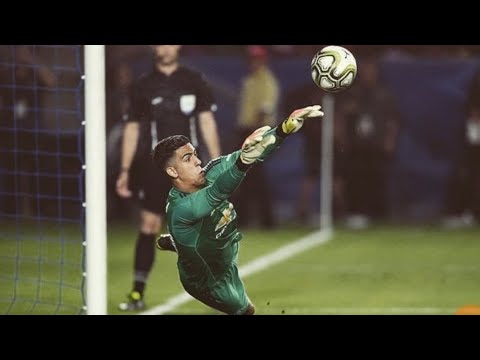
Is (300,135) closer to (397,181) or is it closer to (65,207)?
(397,181)

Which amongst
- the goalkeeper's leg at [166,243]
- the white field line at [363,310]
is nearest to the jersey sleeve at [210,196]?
the goalkeeper's leg at [166,243]

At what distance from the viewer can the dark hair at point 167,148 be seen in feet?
21.6

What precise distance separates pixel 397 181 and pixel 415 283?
3073 mm

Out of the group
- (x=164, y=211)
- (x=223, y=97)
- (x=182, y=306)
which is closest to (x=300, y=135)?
(x=223, y=97)

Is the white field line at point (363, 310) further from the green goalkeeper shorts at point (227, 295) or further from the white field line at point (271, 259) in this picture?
the green goalkeeper shorts at point (227, 295)

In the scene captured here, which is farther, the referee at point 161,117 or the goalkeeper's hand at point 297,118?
the referee at point 161,117

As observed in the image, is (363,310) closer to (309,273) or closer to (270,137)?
(309,273)

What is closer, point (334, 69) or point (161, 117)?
point (334, 69)

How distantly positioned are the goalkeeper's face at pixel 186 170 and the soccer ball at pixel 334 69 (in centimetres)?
82

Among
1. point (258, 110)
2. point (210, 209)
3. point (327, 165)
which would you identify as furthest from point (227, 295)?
point (327, 165)

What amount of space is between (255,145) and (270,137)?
93mm

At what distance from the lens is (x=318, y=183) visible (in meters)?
11.7

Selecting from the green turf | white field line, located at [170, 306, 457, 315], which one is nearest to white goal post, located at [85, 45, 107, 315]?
the green turf

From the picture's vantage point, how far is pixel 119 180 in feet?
23.5
